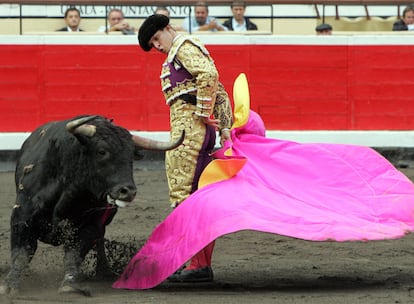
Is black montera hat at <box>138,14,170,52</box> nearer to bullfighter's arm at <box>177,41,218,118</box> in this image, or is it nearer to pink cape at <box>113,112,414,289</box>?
bullfighter's arm at <box>177,41,218,118</box>

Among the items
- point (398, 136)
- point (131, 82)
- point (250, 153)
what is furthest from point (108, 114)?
point (250, 153)

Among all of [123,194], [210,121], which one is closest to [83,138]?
[123,194]

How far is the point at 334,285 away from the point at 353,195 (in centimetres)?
40

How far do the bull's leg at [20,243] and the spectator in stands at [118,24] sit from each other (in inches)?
189

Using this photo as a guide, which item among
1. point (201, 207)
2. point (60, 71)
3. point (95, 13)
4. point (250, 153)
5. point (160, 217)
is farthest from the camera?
point (95, 13)

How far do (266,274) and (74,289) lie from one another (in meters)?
0.98

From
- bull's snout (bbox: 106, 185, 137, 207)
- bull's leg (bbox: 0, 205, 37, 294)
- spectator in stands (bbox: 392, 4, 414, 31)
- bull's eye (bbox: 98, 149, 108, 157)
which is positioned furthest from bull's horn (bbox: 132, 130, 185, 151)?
spectator in stands (bbox: 392, 4, 414, 31)

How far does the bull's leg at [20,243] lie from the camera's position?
178 inches

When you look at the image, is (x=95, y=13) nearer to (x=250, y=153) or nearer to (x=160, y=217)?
(x=160, y=217)

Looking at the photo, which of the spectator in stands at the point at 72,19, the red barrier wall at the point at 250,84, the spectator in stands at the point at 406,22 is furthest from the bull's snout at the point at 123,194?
the spectator in stands at the point at 406,22

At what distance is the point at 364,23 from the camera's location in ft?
33.8

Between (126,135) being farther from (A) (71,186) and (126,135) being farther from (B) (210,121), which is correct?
(B) (210,121)

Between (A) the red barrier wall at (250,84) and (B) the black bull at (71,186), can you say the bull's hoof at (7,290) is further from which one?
(A) the red barrier wall at (250,84)

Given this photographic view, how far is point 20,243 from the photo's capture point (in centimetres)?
456
